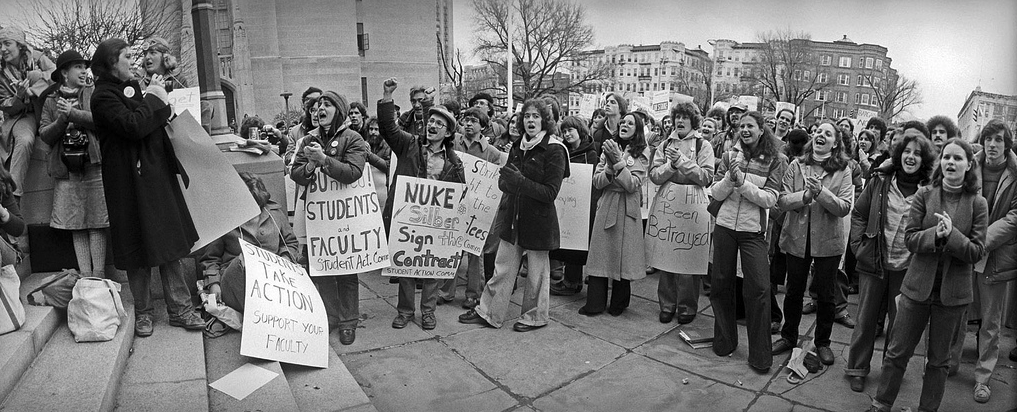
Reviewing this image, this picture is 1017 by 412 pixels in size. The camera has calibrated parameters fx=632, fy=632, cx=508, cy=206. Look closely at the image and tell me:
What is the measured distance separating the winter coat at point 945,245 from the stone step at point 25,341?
499cm

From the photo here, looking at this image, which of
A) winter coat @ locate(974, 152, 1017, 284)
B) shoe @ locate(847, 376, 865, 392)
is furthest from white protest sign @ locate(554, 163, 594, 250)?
winter coat @ locate(974, 152, 1017, 284)

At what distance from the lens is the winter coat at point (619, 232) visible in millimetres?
5918

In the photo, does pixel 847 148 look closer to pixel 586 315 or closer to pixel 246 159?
pixel 586 315

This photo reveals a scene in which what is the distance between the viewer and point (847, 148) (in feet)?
16.1

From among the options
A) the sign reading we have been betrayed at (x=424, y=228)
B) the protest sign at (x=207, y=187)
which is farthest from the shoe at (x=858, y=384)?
the protest sign at (x=207, y=187)

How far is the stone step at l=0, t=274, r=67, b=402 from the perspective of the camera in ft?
10.3

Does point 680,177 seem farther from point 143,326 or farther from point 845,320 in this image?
point 143,326

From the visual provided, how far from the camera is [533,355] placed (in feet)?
16.7

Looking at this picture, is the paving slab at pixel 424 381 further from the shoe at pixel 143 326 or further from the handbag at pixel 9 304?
the handbag at pixel 9 304

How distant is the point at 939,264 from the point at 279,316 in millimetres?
4193

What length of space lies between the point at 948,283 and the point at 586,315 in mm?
3037

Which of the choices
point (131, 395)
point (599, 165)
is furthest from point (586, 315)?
point (131, 395)

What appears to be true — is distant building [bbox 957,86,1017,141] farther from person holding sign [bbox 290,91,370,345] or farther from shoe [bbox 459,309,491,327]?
person holding sign [bbox 290,91,370,345]

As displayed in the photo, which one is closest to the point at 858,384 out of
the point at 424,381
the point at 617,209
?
the point at 617,209
